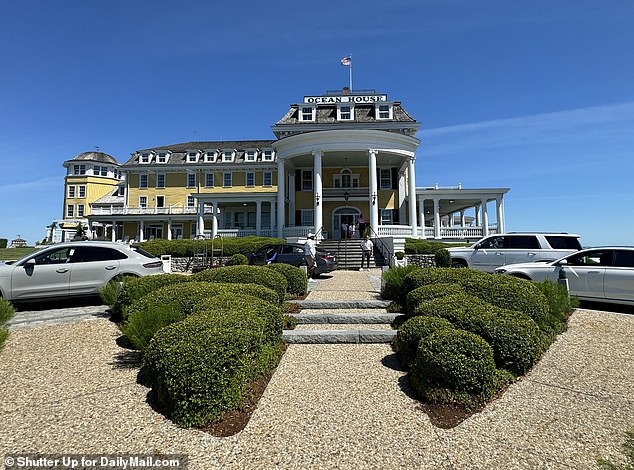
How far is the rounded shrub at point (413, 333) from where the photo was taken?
15.6 ft

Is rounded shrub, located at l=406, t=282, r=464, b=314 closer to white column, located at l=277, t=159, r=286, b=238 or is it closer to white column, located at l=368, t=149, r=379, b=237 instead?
white column, located at l=368, t=149, r=379, b=237

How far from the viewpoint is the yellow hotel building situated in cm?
2522

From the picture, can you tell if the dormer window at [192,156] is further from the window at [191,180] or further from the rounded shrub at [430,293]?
the rounded shrub at [430,293]

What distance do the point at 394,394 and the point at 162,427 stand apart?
262cm

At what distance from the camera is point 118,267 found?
9.26 meters

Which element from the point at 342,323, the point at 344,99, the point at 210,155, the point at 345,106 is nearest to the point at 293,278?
the point at 342,323

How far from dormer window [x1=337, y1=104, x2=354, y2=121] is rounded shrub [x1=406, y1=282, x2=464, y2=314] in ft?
85.9

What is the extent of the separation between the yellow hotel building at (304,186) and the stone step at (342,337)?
1713cm

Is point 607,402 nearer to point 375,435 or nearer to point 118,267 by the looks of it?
point 375,435

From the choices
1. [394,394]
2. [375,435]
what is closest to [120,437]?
[375,435]

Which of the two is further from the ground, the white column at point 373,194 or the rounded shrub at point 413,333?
the white column at point 373,194

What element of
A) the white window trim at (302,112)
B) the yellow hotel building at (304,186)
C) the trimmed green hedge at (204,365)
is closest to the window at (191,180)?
the yellow hotel building at (304,186)

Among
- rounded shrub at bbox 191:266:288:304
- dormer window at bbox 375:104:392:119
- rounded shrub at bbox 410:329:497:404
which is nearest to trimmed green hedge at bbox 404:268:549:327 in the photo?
rounded shrub at bbox 410:329:497:404

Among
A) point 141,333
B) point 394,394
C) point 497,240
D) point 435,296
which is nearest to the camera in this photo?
point 394,394
